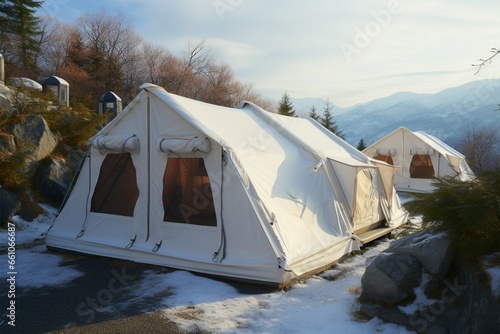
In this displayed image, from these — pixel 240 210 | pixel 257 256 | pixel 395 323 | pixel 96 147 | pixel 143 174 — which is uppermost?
pixel 96 147

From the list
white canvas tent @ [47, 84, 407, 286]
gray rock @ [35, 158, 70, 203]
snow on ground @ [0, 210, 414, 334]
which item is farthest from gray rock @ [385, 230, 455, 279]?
gray rock @ [35, 158, 70, 203]

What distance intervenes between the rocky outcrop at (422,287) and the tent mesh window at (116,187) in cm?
391

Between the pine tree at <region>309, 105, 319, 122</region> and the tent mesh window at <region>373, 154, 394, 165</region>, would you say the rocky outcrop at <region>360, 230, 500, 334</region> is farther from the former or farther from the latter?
the pine tree at <region>309, 105, 319, 122</region>

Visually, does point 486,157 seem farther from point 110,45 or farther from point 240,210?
point 110,45

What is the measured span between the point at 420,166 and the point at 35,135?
14.9 m

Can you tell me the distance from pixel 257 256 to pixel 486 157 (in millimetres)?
25218

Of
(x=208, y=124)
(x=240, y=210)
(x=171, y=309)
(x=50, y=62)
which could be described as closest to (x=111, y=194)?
(x=208, y=124)

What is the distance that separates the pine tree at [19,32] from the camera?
25438 millimetres

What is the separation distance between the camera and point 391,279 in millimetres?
4328

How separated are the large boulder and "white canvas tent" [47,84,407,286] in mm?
3484

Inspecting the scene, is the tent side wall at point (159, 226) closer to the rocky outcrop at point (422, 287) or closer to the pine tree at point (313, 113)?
the rocky outcrop at point (422, 287)

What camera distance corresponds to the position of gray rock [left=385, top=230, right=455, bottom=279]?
4.33 meters

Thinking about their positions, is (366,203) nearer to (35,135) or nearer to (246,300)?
(246,300)

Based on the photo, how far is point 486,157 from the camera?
84.8 feet
